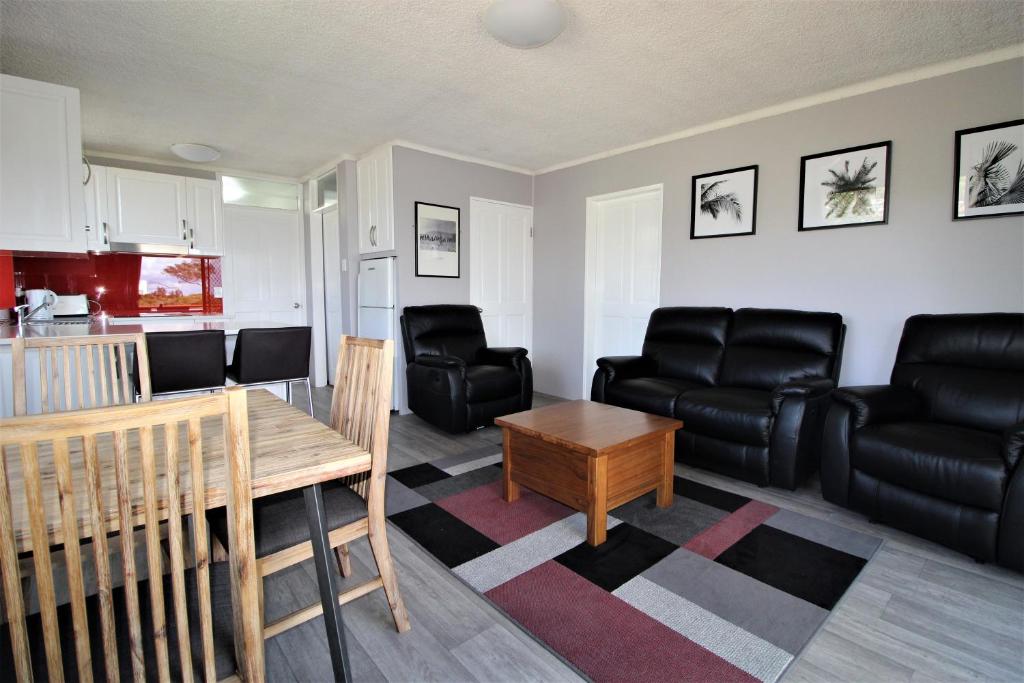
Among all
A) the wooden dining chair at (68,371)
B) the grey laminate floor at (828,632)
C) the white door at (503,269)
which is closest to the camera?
the grey laminate floor at (828,632)

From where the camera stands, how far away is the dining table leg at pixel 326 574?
4.18 feet

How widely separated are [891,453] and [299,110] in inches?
157

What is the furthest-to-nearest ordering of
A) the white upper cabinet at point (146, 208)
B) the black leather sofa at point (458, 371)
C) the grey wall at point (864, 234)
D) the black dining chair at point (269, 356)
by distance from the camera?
the white upper cabinet at point (146, 208)
the black leather sofa at point (458, 371)
the black dining chair at point (269, 356)
the grey wall at point (864, 234)

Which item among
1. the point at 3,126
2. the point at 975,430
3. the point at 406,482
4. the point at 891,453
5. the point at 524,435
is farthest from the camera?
the point at 406,482

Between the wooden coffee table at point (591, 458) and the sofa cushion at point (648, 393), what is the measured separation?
1.32 feet

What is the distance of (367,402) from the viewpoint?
5.04 ft

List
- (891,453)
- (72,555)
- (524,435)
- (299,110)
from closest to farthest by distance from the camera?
(72,555) < (891,453) < (524,435) < (299,110)

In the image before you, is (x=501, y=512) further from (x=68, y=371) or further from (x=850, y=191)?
(x=850, y=191)

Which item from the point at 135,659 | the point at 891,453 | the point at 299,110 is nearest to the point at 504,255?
the point at 299,110

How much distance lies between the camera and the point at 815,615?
5.39ft

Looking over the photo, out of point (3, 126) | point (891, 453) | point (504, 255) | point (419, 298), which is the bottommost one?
point (891, 453)

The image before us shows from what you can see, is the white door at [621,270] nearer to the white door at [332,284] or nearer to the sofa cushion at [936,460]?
the sofa cushion at [936,460]

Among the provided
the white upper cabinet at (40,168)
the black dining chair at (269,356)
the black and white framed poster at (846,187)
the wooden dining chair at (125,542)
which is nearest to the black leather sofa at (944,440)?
the black and white framed poster at (846,187)

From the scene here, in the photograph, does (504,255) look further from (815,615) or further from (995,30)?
(815,615)
